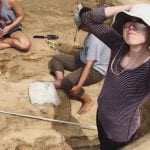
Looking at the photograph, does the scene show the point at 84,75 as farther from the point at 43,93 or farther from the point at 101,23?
the point at 101,23

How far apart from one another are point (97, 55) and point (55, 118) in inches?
28.0

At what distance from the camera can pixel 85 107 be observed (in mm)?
4051

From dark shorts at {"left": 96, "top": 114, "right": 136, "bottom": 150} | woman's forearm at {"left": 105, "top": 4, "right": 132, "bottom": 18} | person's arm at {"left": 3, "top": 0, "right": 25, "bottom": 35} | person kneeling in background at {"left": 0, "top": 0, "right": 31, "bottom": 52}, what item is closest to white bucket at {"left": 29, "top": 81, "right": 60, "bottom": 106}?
person kneeling in background at {"left": 0, "top": 0, "right": 31, "bottom": 52}

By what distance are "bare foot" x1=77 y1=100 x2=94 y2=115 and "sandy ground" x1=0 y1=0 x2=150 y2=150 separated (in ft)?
0.13

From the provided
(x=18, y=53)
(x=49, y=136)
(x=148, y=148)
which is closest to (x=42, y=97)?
(x=49, y=136)

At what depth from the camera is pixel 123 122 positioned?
2.42 metres

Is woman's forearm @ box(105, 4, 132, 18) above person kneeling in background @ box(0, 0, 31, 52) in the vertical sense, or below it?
above

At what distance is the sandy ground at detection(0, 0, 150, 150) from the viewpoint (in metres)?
3.53

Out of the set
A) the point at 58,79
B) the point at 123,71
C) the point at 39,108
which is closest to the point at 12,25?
the point at 58,79

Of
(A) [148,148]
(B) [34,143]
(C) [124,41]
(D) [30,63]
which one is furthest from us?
(D) [30,63]

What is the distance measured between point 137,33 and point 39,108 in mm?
1946

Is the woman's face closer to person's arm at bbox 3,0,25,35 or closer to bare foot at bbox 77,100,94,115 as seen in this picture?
bare foot at bbox 77,100,94,115

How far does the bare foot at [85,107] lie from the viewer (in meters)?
4.01

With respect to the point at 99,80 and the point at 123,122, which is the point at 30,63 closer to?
the point at 99,80
